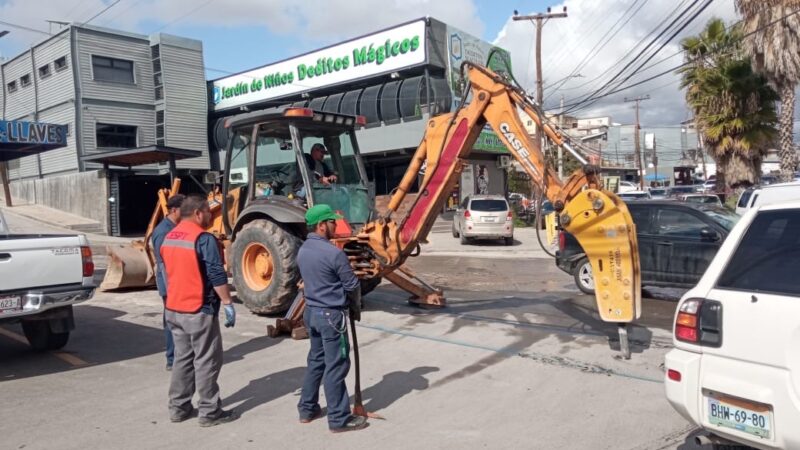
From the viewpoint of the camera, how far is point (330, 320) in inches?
192

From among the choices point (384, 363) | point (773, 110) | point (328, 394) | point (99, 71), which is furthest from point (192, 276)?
point (99, 71)

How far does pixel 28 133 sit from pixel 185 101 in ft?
66.4

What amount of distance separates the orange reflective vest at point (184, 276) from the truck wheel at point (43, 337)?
3.10m

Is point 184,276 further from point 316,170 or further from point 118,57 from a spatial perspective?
point 118,57

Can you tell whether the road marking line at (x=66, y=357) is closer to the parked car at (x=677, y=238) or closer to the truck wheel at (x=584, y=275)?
the truck wheel at (x=584, y=275)

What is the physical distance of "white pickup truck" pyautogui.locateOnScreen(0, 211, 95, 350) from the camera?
6.14 meters

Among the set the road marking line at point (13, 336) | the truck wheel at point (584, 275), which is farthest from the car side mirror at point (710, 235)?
the road marking line at point (13, 336)

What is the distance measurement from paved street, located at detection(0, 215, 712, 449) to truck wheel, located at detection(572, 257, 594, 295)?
4.70ft

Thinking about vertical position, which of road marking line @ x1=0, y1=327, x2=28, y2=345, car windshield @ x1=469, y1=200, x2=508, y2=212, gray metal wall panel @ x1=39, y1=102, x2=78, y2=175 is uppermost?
gray metal wall panel @ x1=39, y1=102, x2=78, y2=175

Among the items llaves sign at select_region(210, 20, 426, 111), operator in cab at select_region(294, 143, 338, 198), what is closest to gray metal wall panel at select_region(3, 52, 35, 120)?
llaves sign at select_region(210, 20, 426, 111)

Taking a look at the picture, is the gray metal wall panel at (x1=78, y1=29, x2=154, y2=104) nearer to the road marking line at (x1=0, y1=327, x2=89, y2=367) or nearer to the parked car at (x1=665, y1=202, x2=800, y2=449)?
the road marking line at (x1=0, y1=327, x2=89, y2=367)

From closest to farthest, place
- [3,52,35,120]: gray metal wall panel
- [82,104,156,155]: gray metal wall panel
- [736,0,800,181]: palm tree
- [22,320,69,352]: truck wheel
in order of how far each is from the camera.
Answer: [22,320,69,352]: truck wheel, [736,0,800,181]: palm tree, [82,104,156,155]: gray metal wall panel, [3,52,35,120]: gray metal wall panel

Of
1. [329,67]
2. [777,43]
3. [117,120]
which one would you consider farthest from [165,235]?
[117,120]

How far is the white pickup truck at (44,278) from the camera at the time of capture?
6.14m
